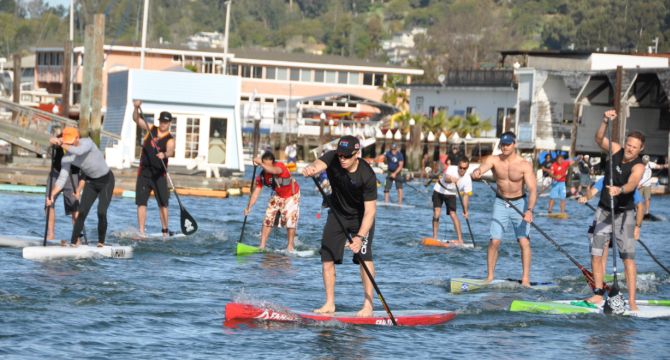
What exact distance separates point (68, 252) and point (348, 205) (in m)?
6.07

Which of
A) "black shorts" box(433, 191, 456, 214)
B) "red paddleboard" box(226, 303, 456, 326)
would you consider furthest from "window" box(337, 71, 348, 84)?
"red paddleboard" box(226, 303, 456, 326)

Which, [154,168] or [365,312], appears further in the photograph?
[154,168]

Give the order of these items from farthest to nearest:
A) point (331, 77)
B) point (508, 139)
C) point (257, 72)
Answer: point (331, 77), point (257, 72), point (508, 139)

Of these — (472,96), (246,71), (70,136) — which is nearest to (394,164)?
(70,136)

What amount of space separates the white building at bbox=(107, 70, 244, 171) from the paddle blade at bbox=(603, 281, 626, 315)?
27.5 meters

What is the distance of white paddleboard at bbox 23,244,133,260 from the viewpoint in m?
17.2

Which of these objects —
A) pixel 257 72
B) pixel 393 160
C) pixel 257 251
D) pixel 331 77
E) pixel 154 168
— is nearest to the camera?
pixel 257 251

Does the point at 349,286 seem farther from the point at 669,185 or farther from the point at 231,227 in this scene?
the point at 669,185

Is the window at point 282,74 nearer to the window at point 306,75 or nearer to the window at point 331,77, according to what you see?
the window at point 306,75

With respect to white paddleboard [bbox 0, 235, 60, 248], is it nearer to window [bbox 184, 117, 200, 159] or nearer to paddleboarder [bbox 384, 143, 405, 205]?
paddleboarder [bbox 384, 143, 405, 205]

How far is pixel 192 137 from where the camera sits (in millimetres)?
41938

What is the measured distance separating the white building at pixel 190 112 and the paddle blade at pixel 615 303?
90.1 ft

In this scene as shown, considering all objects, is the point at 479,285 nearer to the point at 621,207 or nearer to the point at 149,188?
the point at 621,207

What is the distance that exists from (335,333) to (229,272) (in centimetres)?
504
